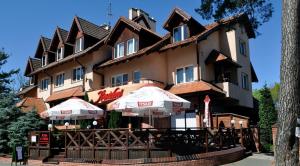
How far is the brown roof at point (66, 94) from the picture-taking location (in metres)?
32.4

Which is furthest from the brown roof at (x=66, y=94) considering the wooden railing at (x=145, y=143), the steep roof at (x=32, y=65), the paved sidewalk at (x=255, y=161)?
the paved sidewalk at (x=255, y=161)

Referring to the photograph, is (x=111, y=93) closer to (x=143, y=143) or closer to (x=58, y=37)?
(x=143, y=143)

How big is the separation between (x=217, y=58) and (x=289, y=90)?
15.6 metres

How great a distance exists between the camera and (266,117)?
24844 millimetres

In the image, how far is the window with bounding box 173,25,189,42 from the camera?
27203 mm

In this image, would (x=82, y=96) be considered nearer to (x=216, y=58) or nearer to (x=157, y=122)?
(x=157, y=122)

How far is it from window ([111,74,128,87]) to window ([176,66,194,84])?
16.1 ft

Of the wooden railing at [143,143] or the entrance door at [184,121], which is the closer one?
the wooden railing at [143,143]

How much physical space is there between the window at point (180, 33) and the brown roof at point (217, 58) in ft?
7.58

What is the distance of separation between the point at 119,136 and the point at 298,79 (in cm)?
906

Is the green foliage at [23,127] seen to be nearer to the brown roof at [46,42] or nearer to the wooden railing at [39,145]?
the wooden railing at [39,145]

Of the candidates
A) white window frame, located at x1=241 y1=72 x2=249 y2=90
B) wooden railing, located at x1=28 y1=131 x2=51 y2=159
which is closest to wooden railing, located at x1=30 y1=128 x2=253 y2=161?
wooden railing, located at x1=28 y1=131 x2=51 y2=159

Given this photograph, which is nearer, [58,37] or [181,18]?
→ [181,18]

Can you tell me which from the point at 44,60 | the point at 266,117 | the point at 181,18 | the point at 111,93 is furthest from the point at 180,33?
the point at 44,60
